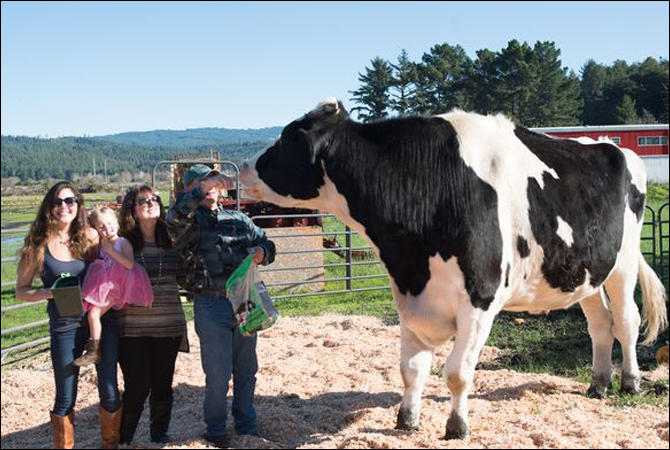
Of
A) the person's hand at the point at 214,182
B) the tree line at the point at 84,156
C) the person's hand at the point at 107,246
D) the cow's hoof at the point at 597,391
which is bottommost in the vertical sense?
the cow's hoof at the point at 597,391

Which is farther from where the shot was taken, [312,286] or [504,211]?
[312,286]

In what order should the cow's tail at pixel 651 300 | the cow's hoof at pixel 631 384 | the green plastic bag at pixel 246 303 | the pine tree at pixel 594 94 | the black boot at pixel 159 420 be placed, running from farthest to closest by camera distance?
the pine tree at pixel 594 94
the cow's tail at pixel 651 300
the cow's hoof at pixel 631 384
the black boot at pixel 159 420
the green plastic bag at pixel 246 303

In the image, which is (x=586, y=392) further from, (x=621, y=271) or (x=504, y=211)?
(x=504, y=211)

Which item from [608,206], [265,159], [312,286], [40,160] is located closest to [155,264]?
[265,159]

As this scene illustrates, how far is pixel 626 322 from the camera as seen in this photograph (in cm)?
545

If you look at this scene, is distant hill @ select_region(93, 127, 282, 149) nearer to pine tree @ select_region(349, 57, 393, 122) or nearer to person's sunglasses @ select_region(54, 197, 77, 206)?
pine tree @ select_region(349, 57, 393, 122)

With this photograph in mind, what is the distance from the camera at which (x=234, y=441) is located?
425cm

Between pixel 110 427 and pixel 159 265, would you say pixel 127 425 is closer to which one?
pixel 110 427

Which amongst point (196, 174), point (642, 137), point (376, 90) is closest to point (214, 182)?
point (196, 174)

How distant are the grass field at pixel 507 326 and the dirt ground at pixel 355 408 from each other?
0.39m

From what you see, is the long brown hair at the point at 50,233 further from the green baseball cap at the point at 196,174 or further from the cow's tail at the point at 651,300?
the cow's tail at the point at 651,300

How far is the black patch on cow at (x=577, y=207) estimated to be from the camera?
176 inches

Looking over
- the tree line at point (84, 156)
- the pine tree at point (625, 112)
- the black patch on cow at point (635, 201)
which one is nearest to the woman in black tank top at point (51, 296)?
the tree line at point (84, 156)

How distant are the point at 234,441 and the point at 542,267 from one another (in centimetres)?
217
